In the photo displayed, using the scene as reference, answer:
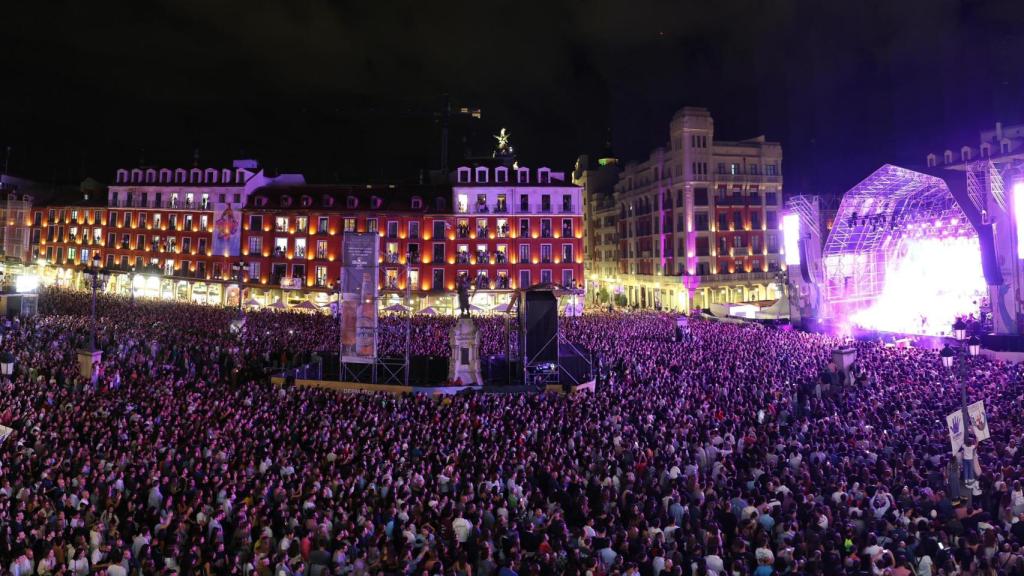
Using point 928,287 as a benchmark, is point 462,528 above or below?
below

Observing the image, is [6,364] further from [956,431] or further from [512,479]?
[956,431]

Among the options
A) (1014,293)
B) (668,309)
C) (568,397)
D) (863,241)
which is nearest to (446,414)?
(568,397)

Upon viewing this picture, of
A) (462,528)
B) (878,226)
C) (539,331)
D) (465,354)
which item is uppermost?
(878,226)

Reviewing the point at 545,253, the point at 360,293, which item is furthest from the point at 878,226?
the point at 360,293

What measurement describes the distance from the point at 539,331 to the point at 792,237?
99.2 feet

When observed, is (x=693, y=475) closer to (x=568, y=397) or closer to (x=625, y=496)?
(x=625, y=496)

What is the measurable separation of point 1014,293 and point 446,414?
31957 millimetres

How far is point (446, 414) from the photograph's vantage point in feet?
58.3

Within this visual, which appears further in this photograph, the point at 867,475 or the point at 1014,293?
the point at 1014,293

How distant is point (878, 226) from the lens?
44.3m

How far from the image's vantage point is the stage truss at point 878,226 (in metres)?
41.0

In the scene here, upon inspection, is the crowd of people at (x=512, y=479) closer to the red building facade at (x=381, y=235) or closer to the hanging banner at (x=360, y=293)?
the hanging banner at (x=360, y=293)

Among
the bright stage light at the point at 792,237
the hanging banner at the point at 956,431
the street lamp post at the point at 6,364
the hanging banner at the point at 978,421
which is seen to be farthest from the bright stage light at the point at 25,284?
the bright stage light at the point at 792,237

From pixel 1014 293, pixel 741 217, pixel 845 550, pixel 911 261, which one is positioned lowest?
pixel 845 550
